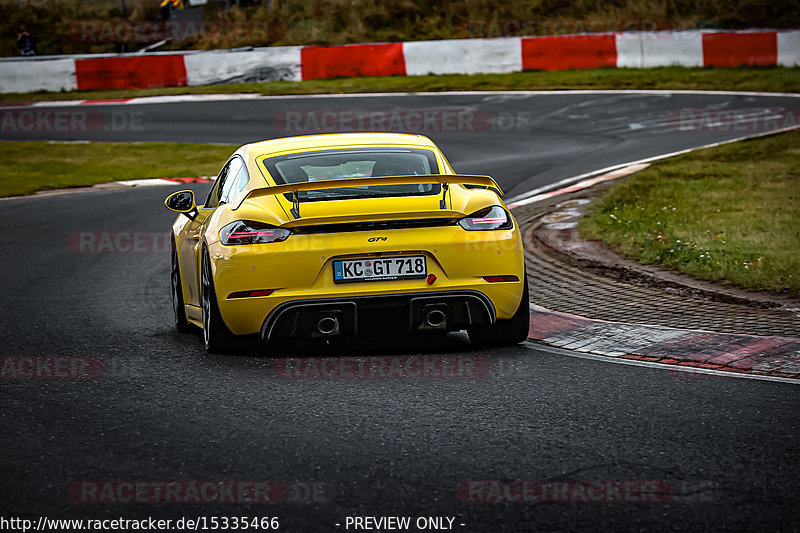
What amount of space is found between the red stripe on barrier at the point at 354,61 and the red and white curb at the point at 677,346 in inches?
977

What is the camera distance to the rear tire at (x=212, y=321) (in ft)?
22.1

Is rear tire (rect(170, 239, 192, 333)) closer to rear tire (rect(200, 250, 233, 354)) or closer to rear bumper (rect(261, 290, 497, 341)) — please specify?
rear tire (rect(200, 250, 233, 354))

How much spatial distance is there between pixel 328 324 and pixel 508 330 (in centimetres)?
116

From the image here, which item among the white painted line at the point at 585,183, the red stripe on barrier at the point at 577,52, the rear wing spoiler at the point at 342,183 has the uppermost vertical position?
the red stripe on barrier at the point at 577,52

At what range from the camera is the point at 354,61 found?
32.1m

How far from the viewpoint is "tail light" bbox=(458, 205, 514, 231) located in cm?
666

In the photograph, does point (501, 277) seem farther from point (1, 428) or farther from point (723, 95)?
point (723, 95)

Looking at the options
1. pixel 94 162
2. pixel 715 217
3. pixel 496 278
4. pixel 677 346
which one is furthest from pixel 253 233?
pixel 94 162

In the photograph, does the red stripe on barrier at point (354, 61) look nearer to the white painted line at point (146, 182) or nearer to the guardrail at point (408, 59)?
the guardrail at point (408, 59)

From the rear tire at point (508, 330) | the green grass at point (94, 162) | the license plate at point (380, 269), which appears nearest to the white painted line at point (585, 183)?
the green grass at point (94, 162)

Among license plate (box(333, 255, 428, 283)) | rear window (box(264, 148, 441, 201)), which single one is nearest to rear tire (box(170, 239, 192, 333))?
rear window (box(264, 148, 441, 201))

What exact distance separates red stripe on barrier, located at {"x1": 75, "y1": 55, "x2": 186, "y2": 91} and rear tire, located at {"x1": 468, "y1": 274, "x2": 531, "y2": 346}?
27362mm

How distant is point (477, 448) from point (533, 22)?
36092mm

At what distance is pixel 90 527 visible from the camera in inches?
156
